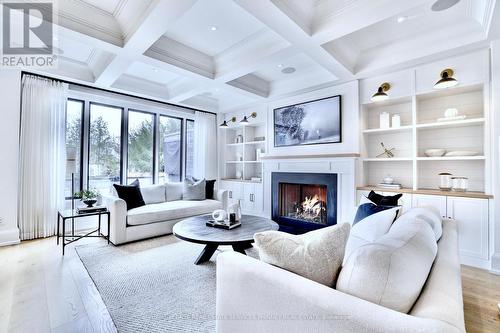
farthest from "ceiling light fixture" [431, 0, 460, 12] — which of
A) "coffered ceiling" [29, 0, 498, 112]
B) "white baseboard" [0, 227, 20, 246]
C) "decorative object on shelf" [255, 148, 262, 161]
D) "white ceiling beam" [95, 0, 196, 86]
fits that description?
"white baseboard" [0, 227, 20, 246]

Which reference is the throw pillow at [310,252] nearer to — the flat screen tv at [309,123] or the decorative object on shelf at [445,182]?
the decorative object on shelf at [445,182]

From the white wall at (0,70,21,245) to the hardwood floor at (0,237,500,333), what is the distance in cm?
65

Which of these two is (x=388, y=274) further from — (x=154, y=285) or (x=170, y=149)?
(x=170, y=149)

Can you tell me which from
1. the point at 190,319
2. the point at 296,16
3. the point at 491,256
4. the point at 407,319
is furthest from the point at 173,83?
the point at 491,256

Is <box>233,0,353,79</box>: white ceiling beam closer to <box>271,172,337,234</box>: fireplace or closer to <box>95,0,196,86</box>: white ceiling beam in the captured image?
<box>95,0,196,86</box>: white ceiling beam

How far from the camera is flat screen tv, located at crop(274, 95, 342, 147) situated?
4.08 m

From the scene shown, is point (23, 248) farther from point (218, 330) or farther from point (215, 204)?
point (218, 330)

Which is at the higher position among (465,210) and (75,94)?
(75,94)

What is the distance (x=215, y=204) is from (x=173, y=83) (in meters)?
2.52

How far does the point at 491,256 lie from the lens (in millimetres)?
2678

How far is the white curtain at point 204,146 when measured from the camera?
19.2 feet

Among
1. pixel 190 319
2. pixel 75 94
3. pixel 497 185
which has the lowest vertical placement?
pixel 190 319

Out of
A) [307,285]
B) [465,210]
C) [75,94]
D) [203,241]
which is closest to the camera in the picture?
[307,285]

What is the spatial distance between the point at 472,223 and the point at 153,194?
472cm
